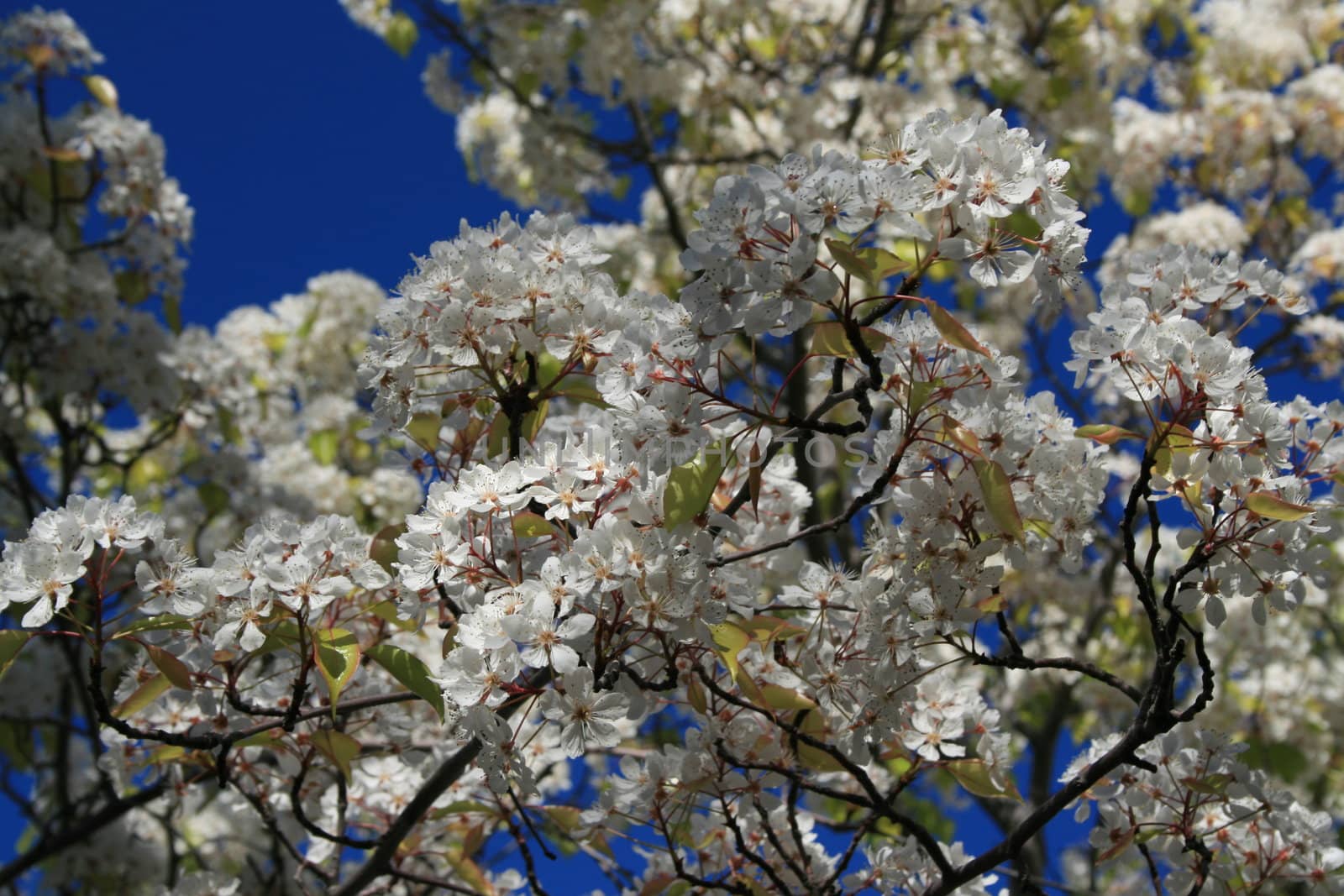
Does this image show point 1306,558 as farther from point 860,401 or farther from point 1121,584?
point 1121,584

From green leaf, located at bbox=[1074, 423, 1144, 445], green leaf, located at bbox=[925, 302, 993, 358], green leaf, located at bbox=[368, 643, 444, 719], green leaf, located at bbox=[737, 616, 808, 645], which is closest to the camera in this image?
green leaf, located at bbox=[925, 302, 993, 358]

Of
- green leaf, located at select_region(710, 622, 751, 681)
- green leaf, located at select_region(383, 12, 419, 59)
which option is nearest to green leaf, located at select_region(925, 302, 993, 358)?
green leaf, located at select_region(710, 622, 751, 681)

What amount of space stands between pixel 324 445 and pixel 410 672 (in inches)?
205

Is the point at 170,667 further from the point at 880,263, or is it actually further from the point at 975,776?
the point at 975,776

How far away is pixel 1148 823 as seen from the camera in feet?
7.66

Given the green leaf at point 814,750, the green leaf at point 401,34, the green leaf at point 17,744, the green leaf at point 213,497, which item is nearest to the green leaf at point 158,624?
the green leaf at point 814,750

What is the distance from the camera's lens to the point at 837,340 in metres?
1.86

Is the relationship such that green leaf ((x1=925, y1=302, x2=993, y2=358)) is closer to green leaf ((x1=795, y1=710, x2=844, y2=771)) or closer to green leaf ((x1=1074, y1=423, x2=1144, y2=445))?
green leaf ((x1=1074, y1=423, x2=1144, y2=445))

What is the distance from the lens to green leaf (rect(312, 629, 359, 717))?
1869mm

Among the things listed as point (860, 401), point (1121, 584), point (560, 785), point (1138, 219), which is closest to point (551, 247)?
point (860, 401)

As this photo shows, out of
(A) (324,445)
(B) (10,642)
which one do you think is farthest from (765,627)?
(A) (324,445)

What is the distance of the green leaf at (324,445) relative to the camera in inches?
270

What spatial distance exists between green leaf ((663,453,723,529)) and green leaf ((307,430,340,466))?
17.6 feet

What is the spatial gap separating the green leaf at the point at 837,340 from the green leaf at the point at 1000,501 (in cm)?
27
